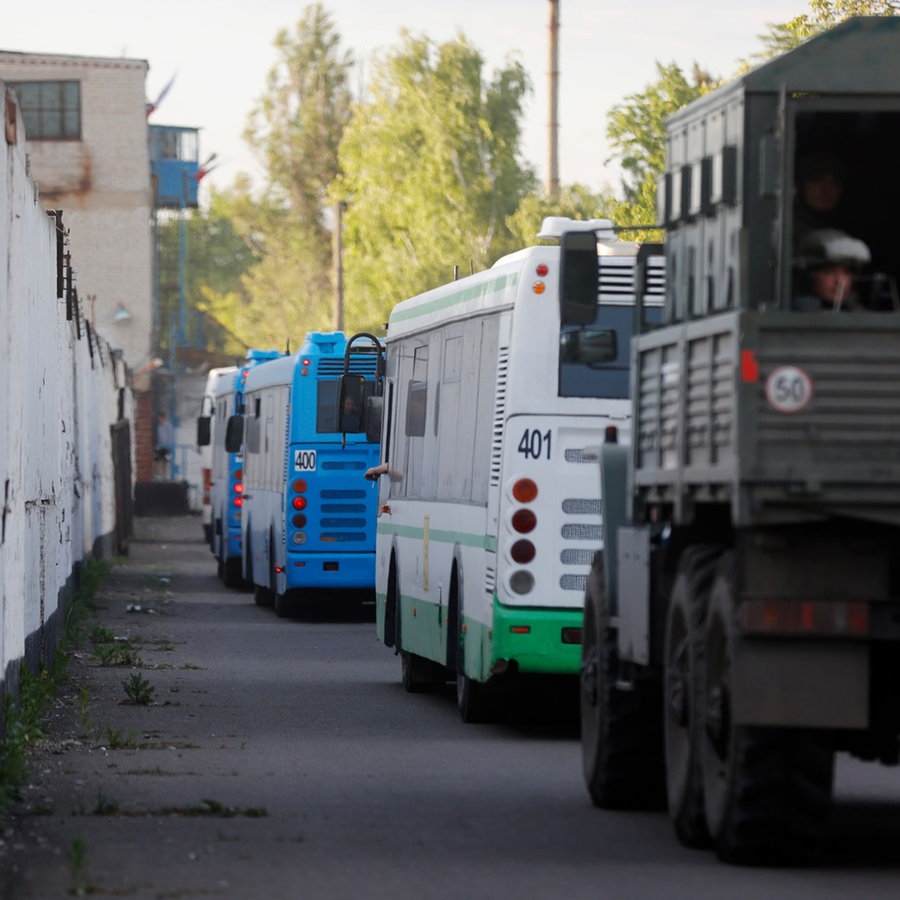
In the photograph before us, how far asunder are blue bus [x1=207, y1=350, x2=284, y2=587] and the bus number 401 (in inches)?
862

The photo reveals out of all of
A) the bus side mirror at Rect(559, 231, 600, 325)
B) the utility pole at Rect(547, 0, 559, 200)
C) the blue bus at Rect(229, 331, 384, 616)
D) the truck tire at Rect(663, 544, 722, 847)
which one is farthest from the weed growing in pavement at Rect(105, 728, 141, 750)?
the utility pole at Rect(547, 0, 559, 200)

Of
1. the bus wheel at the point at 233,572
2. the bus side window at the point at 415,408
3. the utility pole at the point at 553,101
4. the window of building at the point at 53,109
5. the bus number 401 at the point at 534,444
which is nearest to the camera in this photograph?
the bus number 401 at the point at 534,444

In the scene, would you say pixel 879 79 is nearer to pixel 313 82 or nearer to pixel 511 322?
pixel 511 322

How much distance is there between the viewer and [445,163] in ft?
269

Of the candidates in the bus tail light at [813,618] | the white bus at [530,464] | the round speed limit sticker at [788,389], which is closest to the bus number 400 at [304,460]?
the white bus at [530,464]

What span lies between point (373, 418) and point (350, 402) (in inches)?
21.2

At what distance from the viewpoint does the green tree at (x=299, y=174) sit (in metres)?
111

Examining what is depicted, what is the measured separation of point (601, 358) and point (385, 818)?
308 cm

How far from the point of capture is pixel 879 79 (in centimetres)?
1041

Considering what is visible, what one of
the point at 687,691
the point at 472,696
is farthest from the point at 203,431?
the point at 687,691

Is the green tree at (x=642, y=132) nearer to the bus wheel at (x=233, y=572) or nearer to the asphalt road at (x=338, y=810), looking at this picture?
the bus wheel at (x=233, y=572)

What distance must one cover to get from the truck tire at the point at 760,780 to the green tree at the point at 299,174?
98.3m

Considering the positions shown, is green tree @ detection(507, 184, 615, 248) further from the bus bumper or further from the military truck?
the military truck

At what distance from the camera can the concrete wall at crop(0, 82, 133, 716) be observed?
564 inches
